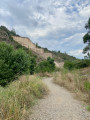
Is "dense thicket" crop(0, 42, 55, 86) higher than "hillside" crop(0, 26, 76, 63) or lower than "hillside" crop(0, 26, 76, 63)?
lower

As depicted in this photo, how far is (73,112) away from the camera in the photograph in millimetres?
2537

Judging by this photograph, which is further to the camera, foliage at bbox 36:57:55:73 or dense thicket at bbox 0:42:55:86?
foliage at bbox 36:57:55:73

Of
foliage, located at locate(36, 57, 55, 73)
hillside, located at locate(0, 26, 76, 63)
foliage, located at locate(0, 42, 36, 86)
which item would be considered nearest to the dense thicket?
foliage, located at locate(0, 42, 36, 86)

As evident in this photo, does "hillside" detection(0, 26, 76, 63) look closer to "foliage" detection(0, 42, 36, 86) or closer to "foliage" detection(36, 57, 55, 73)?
"foliage" detection(36, 57, 55, 73)

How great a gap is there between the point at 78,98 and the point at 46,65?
36.7 ft

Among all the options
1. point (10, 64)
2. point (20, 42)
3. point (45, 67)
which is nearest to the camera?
point (10, 64)

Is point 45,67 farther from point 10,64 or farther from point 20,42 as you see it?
point 20,42

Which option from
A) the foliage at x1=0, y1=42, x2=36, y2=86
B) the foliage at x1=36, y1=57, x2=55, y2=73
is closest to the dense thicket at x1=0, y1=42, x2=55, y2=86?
the foliage at x1=0, y1=42, x2=36, y2=86

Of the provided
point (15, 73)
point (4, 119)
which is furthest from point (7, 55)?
point (4, 119)

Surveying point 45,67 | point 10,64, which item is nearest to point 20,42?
point 45,67

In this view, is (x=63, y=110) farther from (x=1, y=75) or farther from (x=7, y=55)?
(x=7, y=55)

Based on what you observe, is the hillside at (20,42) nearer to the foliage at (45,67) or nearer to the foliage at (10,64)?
the foliage at (45,67)

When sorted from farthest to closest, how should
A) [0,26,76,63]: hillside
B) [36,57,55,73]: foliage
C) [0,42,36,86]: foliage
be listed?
1. [0,26,76,63]: hillside
2. [36,57,55,73]: foliage
3. [0,42,36,86]: foliage

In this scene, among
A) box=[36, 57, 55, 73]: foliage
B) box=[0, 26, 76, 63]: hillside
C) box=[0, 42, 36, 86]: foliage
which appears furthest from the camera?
box=[0, 26, 76, 63]: hillside
